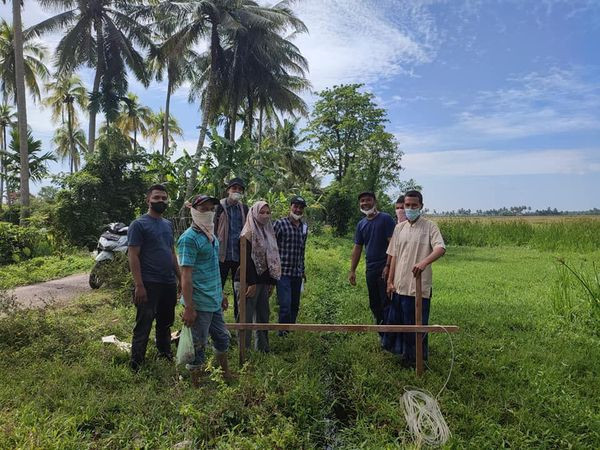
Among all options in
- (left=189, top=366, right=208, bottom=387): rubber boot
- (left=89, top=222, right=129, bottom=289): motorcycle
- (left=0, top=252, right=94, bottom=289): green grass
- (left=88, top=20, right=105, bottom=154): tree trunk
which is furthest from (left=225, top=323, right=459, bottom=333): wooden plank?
(left=88, top=20, right=105, bottom=154): tree trunk

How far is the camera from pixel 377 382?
3.76m

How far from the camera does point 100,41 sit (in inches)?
782

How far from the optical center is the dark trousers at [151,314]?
3916mm

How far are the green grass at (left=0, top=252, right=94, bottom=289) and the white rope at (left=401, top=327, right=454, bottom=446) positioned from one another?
8.04 meters

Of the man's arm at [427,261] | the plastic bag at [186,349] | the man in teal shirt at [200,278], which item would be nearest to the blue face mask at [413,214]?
the man's arm at [427,261]

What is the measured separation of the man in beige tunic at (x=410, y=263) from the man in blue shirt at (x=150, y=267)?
7.20ft

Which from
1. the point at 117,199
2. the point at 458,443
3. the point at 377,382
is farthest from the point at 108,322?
the point at 117,199

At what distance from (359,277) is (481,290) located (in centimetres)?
270

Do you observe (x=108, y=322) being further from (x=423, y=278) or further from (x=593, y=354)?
(x=593, y=354)

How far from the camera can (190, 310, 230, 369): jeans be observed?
141 inches

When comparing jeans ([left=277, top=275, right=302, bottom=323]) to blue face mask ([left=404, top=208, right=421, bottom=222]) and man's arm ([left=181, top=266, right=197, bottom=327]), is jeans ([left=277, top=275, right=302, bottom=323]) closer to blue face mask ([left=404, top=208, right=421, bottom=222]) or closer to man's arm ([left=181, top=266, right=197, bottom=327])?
man's arm ([left=181, top=266, right=197, bottom=327])

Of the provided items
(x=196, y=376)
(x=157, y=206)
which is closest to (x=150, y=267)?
(x=157, y=206)

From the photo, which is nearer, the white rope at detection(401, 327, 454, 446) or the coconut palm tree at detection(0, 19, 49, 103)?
the white rope at detection(401, 327, 454, 446)

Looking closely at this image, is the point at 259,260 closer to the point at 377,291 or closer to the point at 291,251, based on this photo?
the point at 291,251
